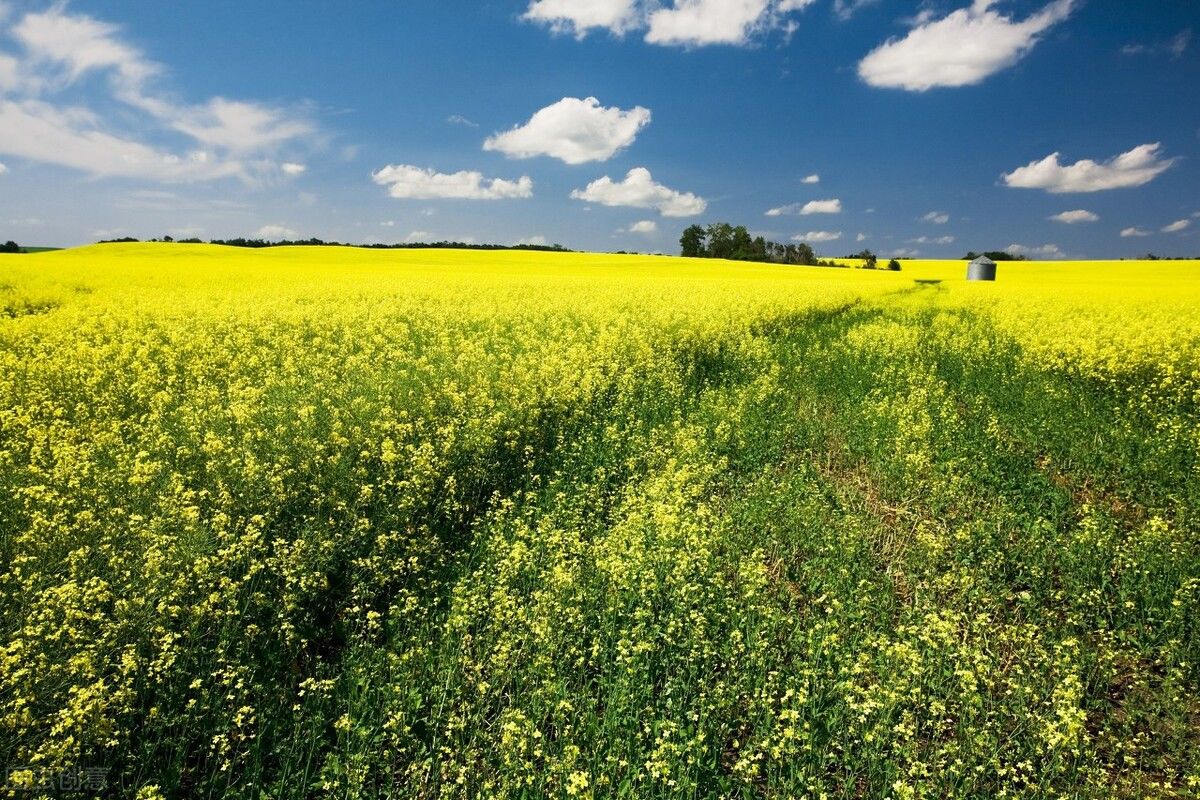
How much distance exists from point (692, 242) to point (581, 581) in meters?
94.3

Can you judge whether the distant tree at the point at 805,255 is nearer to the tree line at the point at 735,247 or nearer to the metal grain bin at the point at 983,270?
the tree line at the point at 735,247

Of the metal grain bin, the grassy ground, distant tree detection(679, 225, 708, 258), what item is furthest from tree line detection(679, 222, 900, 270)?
the grassy ground

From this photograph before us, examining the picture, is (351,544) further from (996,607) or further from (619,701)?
(996,607)

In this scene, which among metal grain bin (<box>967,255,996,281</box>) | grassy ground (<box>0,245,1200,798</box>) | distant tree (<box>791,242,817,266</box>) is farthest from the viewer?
Result: distant tree (<box>791,242,817,266</box>)

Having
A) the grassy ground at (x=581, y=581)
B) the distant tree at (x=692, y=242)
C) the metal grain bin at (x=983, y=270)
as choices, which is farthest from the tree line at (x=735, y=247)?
the grassy ground at (x=581, y=581)

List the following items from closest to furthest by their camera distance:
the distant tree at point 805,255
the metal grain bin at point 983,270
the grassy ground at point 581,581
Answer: the grassy ground at point 581,581 → the metal grain bin at point 983,270 → the distant tree at point 805,255

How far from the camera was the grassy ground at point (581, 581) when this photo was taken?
10.1 ft

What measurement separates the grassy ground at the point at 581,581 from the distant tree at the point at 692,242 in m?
86.2

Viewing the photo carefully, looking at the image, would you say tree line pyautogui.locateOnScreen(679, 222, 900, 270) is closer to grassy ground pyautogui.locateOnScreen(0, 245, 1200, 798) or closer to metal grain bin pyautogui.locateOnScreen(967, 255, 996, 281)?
metal grain bin pyautogui.locateOnScreen(967, 255, 996, 281)

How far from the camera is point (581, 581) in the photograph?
4.40 m

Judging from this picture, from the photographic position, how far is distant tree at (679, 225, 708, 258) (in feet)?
304

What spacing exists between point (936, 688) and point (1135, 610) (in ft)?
7.16

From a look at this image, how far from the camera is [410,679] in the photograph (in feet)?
11.4

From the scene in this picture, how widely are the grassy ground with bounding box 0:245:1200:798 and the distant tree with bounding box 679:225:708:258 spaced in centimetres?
8621
